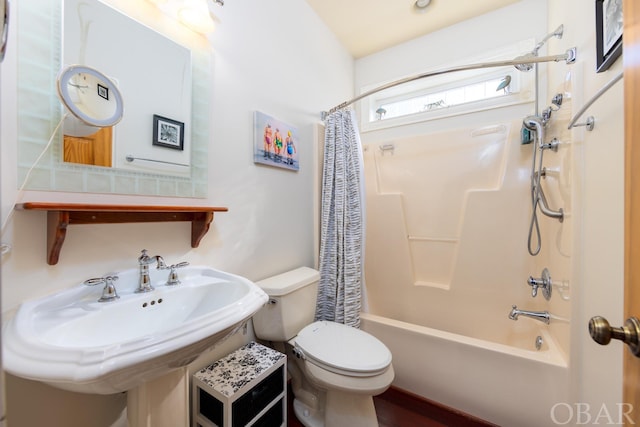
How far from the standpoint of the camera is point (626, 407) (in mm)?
537

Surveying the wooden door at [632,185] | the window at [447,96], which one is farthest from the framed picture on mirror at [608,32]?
the window at [447,96]

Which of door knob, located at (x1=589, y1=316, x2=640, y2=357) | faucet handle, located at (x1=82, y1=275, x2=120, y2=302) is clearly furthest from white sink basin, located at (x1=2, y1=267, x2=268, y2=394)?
door knob, located at (x1=589, y1=316, x2=640, y2=357)

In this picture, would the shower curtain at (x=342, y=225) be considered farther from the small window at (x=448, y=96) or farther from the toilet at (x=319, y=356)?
the small window at (x=448, y=96)

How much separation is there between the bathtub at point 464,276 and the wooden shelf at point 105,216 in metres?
1.19

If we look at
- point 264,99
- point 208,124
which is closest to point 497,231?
point 264,99

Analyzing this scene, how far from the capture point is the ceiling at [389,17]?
5.88 ft

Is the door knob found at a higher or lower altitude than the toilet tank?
higher

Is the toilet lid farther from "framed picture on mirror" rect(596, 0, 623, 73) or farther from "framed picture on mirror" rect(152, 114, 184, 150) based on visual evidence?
"framed picture on mirror" rect(596, 0, 623, 73)

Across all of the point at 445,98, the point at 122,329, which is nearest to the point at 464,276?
the point at 445,98

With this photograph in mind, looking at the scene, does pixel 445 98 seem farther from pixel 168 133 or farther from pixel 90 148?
pixel 90 148

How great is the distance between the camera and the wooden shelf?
2.42 ft

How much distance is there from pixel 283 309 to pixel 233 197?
61 centimetres

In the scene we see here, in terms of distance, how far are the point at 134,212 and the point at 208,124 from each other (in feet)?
1.62
